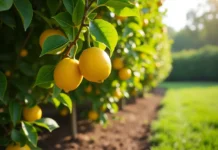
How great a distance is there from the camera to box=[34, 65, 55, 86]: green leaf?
1.14 m

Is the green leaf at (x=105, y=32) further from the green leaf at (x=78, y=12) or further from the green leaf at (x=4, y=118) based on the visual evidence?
the green leaf at (x=4, y=118)

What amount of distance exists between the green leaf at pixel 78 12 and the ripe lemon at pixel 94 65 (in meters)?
0.20

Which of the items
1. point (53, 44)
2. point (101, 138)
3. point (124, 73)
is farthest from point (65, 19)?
point (101, 138)

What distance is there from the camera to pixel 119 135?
156 inches

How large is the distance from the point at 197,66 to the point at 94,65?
1000 inches

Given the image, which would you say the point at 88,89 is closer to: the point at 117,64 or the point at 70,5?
the point at 117,64

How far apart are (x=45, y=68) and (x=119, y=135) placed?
9.89 ft

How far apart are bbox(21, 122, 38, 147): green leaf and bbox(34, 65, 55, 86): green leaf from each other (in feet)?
1.78

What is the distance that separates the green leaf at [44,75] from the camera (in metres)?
1.14

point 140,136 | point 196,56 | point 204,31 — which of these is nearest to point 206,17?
point 204,31

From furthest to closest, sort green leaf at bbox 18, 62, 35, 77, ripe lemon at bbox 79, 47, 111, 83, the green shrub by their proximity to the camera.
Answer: the green shrub
green leaf at bbox 18, 62, 35, 77
ripe lemon at bbox 79, 47, 111, 83

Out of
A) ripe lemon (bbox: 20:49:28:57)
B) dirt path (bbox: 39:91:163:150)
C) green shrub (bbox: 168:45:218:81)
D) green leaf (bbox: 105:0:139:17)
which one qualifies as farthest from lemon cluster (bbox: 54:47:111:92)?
green shrub (bbox: 168:45:218:81)

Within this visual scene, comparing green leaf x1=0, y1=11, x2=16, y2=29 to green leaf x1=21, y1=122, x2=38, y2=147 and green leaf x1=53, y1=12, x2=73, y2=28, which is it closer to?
green leaf x1=53, y1=12, x2=73, y2=28

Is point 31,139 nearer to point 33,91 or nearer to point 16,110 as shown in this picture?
point 16,110
